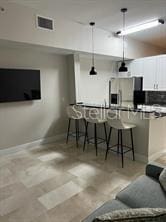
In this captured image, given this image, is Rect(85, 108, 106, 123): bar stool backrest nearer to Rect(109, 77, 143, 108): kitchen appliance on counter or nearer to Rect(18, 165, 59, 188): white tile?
Rect(109, 77, 143, 108): kitchen appliance on counter

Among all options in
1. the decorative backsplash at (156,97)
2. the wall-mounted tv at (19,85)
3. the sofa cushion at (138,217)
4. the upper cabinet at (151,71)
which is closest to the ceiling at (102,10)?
the upper cabinet at (151,71)

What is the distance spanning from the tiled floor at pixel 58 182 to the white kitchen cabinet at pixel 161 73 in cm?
279

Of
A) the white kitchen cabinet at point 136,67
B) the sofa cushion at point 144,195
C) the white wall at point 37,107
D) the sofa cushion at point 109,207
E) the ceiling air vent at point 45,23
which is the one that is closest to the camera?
the sofa cushion at point 109,207

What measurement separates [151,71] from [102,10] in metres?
3.00

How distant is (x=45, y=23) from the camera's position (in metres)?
3.87

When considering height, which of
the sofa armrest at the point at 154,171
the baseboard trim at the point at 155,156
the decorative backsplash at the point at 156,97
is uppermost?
the decorative backsplash at the point at 156,97

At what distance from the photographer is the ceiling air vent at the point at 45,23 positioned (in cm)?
378

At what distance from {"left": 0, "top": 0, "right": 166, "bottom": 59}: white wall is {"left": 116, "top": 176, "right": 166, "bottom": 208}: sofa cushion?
327 centimetres

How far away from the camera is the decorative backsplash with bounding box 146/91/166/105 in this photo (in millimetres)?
6234

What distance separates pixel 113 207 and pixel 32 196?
1.48 m

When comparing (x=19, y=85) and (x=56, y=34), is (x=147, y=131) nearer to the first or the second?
(x=56, y=34)

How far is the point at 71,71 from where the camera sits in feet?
17.0

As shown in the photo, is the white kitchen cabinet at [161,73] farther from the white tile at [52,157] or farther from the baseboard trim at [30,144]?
the white tile at [52,157]

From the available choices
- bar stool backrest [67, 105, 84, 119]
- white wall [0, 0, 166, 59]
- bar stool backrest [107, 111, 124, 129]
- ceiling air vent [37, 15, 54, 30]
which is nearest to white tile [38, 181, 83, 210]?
bar stool backrest [107, 111, 124, 129]
